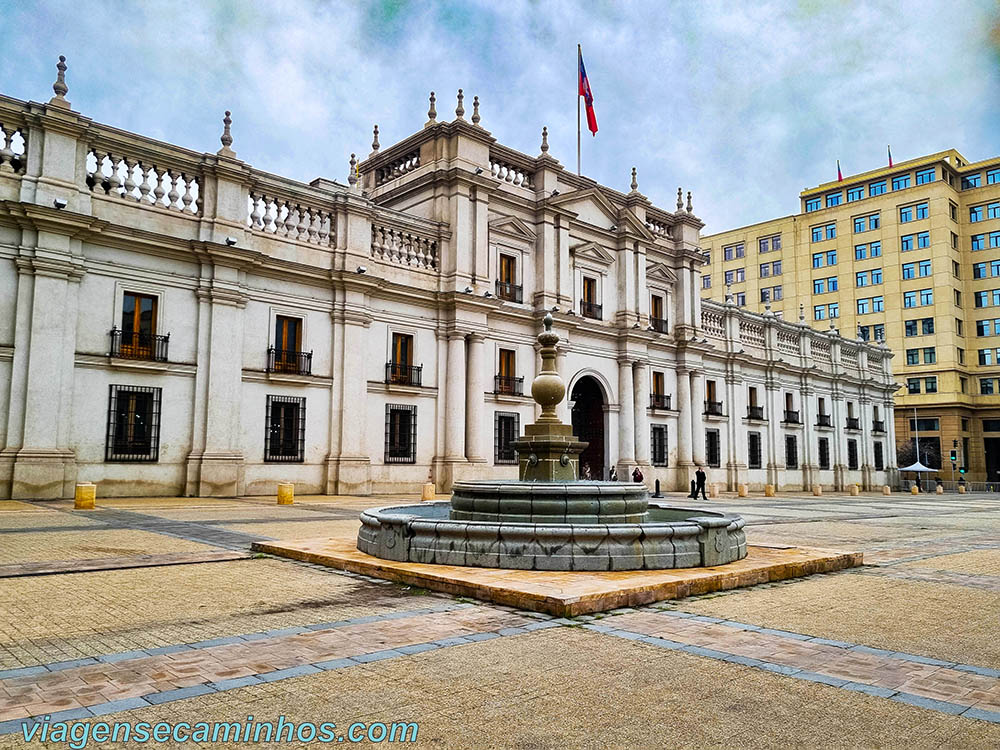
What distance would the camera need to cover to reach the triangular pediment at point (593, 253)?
3516cm

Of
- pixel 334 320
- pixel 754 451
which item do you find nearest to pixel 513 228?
pixel 334 320

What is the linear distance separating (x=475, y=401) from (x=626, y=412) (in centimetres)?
969

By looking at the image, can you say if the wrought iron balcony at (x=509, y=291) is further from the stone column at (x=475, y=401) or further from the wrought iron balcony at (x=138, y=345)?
the wrought iron balcony at (x=138, y=345)

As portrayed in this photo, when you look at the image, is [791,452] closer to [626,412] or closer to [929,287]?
[626,412]

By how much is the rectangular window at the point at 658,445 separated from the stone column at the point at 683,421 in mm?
1178

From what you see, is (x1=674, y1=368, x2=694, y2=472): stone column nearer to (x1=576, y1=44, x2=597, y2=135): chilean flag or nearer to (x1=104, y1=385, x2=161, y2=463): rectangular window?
(x1=576, y1=44, x2=597, y2=135): chilean flag

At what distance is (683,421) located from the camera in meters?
39.2

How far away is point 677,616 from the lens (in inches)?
281

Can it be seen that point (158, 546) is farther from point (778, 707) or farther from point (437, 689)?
point (778, 707)

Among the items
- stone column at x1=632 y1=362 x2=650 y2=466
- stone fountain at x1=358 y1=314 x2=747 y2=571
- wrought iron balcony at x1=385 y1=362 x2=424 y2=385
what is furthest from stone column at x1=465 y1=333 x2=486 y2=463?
stone fountain at x1=358 y1=314 x2=747 y2=571

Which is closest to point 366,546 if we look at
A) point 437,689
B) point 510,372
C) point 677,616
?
point 677,616

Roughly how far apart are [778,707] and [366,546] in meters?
6.72

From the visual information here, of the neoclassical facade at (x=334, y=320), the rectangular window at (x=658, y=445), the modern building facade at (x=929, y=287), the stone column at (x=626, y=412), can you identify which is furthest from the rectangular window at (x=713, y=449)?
the modern building facade at (x=929, y=287)

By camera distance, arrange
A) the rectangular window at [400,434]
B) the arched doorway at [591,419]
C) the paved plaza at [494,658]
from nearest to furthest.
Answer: the paved plaza at [494,658] < the rectangular window at [400,434] < the arched doorway at [591,419]
